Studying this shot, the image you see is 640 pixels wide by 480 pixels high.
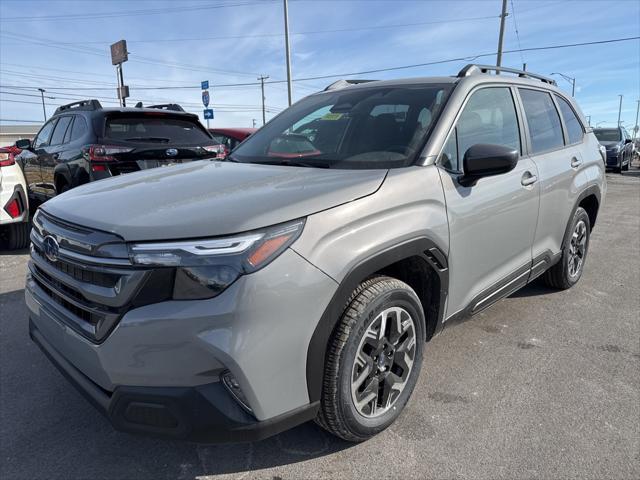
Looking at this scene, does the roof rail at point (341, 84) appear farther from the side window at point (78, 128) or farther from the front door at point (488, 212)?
the side window at point (78, 128)

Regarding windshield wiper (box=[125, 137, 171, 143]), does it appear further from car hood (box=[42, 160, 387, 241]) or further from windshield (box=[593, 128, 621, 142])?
windshield (box=[593, 128, 621, 142])

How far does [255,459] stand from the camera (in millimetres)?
2199

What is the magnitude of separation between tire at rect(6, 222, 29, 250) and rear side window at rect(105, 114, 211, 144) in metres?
1.72

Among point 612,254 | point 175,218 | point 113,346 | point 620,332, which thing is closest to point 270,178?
point 175,218

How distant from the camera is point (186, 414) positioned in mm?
1703

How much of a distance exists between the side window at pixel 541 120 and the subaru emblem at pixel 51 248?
309cm

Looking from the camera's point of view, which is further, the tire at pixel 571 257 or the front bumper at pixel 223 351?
the tire at pixel 571 257

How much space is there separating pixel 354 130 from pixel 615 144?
19256mm

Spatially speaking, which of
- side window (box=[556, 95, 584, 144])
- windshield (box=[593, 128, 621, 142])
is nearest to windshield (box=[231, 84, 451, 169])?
side window (box=[556, 95, 584, 144])

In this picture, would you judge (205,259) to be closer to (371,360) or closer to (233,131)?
(371,360)

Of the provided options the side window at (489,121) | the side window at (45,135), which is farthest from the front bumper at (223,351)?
the side window at (45,135)

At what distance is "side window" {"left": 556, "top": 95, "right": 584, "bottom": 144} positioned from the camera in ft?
13.5

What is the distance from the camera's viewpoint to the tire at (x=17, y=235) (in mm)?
6008

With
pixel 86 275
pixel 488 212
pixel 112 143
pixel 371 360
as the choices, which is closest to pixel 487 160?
pixel 488 212
